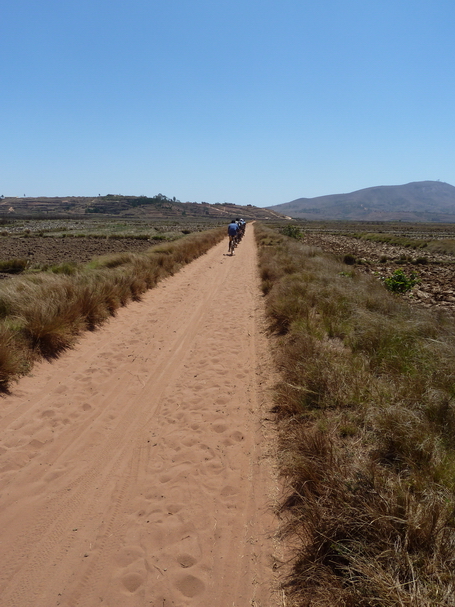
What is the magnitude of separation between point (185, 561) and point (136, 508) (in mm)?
719

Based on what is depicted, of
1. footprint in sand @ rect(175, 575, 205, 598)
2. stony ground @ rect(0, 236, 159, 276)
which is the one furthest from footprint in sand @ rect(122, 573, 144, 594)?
stony ground @ rect(0, 236, 159, 276)

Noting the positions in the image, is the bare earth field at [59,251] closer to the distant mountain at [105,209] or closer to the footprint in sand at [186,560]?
the footprint in sand at [186,560]

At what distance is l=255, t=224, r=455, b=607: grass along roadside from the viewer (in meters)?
2.12

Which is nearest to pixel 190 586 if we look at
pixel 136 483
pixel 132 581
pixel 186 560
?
pixel 186 560

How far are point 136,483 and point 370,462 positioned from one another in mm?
2275

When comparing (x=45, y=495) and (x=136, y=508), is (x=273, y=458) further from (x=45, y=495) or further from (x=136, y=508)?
(x=45, y=495)

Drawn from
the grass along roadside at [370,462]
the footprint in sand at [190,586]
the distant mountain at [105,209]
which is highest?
the distant mountain at [105,209]

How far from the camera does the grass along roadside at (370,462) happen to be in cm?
212

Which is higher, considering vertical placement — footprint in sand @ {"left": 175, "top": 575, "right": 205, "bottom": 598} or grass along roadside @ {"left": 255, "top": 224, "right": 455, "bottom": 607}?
grass along roadside @ {"left": 255, "top": 224, "right": 455, "bottom": 607}

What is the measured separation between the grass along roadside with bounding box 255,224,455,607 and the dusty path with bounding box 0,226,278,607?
15.3 inches

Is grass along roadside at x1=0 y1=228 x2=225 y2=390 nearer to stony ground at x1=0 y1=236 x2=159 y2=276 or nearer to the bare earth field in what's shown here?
stony ground at x1=0 y1=236 x2=159 y2=276

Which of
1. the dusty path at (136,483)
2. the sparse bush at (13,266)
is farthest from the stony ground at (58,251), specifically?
the dusty path at (136,483)

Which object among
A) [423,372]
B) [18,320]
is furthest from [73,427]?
[423,372]

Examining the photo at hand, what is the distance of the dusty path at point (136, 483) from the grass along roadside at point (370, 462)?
0.39 meters
